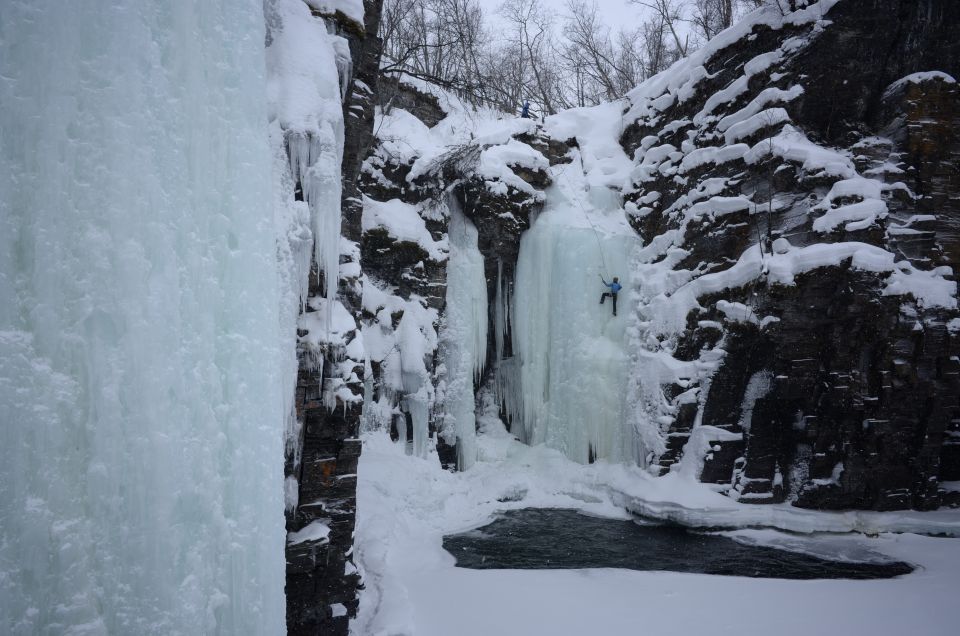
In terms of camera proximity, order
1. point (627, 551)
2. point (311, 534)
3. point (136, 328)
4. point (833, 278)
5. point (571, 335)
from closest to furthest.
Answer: point (136, 328) < point (311, 534) < point (627, 551) < point (833, 278) < point (571, 335)

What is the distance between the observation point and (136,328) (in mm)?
1649

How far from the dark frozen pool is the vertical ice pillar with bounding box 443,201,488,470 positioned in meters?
2.24

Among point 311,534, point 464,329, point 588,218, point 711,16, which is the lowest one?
point 311,534

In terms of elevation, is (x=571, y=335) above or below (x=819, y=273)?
below

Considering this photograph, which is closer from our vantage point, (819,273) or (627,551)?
(627,551)

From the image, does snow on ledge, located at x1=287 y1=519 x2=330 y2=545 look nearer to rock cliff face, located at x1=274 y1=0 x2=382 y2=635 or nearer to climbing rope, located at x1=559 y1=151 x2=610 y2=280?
rock cliff face, located at x1=274 y1=0 x2=382 y2=635

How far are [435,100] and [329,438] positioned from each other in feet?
31.4

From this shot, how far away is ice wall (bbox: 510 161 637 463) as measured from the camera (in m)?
8.73

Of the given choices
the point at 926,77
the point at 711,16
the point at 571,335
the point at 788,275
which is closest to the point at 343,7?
the point at 788,275

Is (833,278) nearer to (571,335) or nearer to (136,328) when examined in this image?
(571,335)

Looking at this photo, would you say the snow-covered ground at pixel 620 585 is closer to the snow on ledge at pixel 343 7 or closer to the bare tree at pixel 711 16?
the snow on ledge at pixel 343 7

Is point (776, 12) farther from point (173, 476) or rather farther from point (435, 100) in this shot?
point (173, 476)

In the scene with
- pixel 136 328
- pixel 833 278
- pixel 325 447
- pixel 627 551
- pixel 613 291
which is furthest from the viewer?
pixel 613 291

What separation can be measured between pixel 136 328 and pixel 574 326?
26.7 ft
